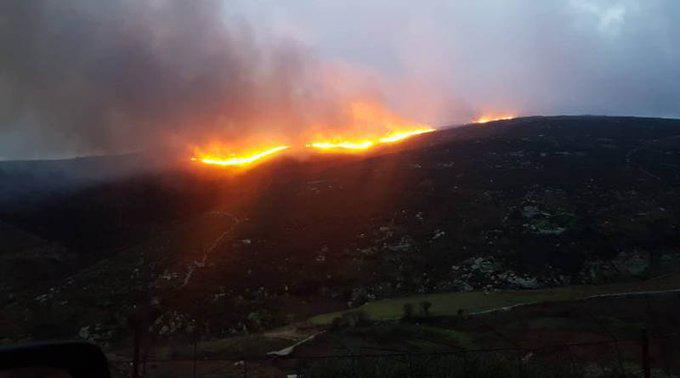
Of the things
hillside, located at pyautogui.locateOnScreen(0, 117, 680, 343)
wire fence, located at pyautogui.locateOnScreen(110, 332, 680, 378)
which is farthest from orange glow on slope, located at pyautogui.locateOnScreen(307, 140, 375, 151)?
wire fence, located at pyautogui.locateOnScreen(110, 332, 680, 378)

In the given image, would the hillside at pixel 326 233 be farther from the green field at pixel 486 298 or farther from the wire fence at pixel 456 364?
the wire fence at pixel 456 364

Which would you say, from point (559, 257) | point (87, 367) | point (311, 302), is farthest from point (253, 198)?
point (87, 367)

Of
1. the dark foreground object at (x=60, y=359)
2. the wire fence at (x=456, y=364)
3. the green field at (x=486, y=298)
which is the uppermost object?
the dark foreground object at (x=60, y=359)

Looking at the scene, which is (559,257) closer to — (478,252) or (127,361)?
(478,252)

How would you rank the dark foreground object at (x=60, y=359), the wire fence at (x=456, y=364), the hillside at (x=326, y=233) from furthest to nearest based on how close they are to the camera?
1. the hillside at (x=326, y=233)
2. the wire fence at (x=456, y=364)
3. the dark foreground object at (x=60, y=359)

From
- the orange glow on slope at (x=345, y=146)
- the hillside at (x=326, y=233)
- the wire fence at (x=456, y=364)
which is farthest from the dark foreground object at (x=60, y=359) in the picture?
the orange glow on slope at (x=345, y=146)

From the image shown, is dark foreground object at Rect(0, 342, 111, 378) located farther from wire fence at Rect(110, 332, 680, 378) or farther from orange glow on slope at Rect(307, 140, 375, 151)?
orange glow on slope at Rect(307, 140, 375, 151)

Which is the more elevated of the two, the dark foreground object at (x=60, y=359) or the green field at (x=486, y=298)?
the dark foreground object at (x=60, y=359)
